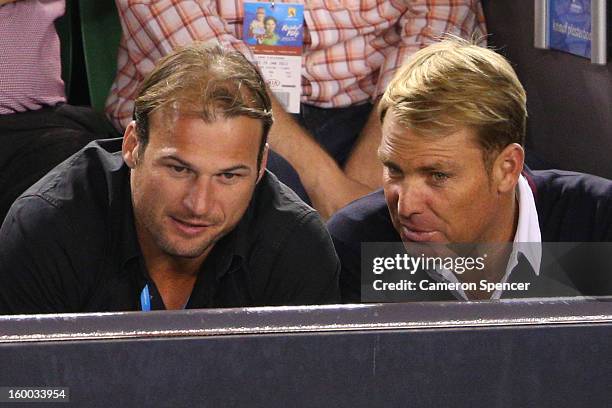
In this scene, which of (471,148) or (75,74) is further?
(75,74)

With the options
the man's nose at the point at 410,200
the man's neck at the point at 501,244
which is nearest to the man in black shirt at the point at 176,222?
the man's nose at the point at 410,200

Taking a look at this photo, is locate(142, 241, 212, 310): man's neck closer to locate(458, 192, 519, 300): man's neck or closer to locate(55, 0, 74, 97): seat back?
locate(458, 192, 519, 300): man's neck

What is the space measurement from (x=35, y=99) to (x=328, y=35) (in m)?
0.62

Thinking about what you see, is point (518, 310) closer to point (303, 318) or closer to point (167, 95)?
point (303, 318)

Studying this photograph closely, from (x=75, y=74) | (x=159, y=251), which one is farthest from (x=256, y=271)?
(x=75, y=74)

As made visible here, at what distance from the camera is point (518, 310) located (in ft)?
3.09

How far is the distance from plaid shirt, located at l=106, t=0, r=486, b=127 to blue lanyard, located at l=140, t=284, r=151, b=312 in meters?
0.83

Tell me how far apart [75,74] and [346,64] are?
624 mm

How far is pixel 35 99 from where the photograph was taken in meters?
2.22

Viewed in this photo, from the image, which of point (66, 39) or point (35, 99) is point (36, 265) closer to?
point (35, 99)

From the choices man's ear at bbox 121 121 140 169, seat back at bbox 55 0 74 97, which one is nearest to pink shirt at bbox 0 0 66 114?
seat back at bbox 55 0 74 97

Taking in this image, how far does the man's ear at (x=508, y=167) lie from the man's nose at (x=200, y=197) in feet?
1.42

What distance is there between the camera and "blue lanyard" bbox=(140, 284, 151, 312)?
1460mm

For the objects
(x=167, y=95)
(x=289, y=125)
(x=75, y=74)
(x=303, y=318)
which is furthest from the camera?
(x=75, y=74)
